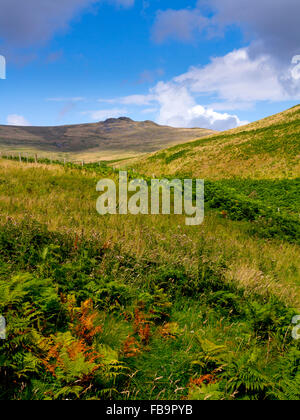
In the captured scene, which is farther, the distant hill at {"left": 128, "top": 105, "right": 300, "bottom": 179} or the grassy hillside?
the distant hill at {"left": 128, "top": 105, "right": 300, "bottom": 179}

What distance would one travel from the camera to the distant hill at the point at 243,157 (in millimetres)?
34694

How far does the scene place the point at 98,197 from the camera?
11117mm

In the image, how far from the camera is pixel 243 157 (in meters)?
40.3

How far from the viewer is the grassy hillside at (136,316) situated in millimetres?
2604

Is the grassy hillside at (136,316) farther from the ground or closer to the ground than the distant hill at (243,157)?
closer to the ground

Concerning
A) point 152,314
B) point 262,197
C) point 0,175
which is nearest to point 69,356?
point 152,314

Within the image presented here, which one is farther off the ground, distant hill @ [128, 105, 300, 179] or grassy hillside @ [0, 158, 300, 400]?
distant hill @ [128, 105, 300, 179]

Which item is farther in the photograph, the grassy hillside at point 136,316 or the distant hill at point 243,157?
the distant hill at point 243,157

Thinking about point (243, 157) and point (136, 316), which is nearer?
point (136, 316)

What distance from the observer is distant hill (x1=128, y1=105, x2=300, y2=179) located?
3469 centimetres

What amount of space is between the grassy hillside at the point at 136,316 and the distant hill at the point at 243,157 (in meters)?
30.0

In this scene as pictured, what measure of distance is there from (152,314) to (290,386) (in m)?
1.76

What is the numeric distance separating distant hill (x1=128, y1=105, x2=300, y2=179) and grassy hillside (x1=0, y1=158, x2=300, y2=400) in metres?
30.0

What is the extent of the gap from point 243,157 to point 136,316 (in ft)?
133
